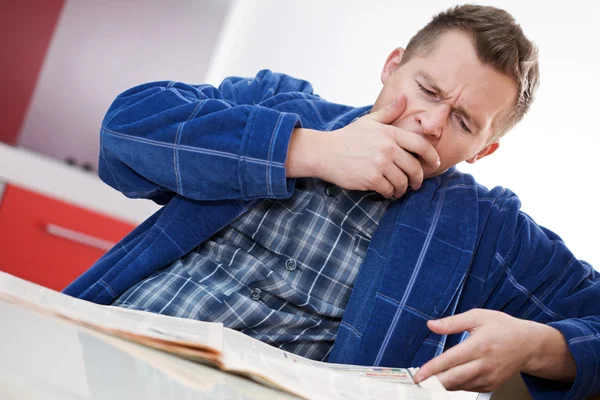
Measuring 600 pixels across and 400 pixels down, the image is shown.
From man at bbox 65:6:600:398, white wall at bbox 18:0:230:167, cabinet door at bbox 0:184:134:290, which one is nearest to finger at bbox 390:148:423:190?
man at bbox 65:6:600:398

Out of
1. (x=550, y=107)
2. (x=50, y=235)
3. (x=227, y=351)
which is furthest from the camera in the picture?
(x=50, y=235)

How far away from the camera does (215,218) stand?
97cm

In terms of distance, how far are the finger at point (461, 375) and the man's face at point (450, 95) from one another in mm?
343

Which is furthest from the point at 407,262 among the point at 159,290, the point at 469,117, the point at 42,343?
the point at 42,343

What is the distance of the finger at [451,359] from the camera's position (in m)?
0.72

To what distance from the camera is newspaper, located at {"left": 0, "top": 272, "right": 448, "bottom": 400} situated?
506mm

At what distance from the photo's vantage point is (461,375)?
30.4 inches

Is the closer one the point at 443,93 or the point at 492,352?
the point at 492,352

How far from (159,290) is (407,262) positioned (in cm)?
41

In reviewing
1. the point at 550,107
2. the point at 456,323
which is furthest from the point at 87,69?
the point at 456,323

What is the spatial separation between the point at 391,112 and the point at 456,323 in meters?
0.34

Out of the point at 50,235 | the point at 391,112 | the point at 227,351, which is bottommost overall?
the point at 50,235

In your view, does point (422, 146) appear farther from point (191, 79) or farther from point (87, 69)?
point (87, 69)

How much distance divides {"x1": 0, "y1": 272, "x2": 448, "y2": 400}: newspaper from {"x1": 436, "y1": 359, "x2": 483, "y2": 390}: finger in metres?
0.09
